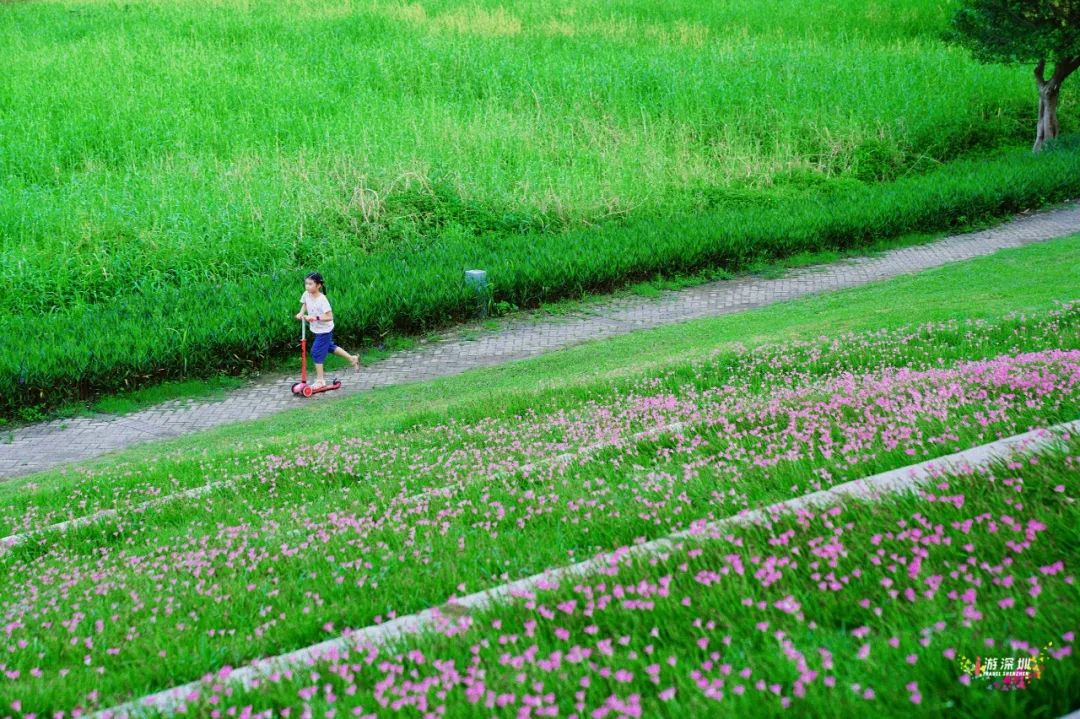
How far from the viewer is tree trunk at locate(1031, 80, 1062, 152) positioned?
24.6 metres

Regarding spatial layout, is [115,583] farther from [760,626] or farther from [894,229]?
[894,229]

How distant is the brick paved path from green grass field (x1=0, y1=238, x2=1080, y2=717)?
147 cm

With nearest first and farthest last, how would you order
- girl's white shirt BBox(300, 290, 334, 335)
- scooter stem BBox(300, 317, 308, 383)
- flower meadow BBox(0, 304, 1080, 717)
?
flower meadow BBox(0, 304, 1080, 717) → scooter stem BBox(300, 317, 308, 383) → girl's white shirt BBox(300, 290, 334, 335)

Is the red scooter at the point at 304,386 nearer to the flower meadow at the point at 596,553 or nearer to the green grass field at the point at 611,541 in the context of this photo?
the green grass field at the point at 611,541

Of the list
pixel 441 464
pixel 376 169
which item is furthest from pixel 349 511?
pixel 376 169

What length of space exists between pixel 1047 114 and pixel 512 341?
18.8 m

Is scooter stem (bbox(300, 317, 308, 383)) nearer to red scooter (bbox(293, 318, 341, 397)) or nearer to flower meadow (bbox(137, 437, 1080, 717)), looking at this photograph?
red scooter (bbox(293, 318, 341, 397))

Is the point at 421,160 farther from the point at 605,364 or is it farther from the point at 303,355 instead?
the point at 605,364

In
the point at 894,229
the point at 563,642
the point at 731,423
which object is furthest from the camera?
the point at 894,229

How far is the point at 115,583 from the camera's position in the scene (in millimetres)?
5246

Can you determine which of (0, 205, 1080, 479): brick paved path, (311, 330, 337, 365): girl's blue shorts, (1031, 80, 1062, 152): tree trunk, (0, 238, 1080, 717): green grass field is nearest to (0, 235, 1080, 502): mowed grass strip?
(0, 238, 1080, 717): green grass field

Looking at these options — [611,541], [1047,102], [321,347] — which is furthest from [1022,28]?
[611,541]

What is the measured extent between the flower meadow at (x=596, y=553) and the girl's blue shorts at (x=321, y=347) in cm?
440

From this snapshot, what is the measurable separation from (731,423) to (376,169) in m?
14.7
